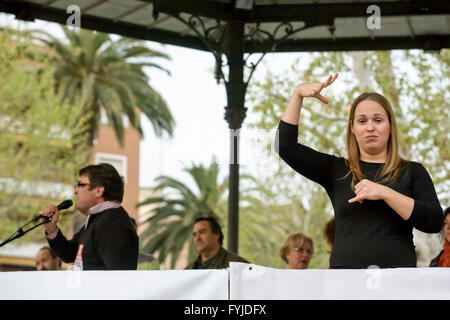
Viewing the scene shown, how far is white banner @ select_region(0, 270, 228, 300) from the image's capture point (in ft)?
8.09

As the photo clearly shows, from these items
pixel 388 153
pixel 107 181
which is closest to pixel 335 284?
pixel 388 153

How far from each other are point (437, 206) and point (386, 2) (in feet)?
12.8

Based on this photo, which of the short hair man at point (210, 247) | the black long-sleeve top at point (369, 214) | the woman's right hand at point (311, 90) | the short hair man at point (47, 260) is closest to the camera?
the black long-sleeve top at point (369, 214)

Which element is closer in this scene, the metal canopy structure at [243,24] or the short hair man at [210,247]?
the metal canopy structure at [243,24]

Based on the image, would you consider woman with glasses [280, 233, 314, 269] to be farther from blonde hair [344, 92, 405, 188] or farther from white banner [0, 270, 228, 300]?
white banner [0, 270, 228, 300]

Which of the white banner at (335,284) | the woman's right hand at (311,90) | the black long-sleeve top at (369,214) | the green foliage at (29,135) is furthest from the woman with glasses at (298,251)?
the green foliage at (29,135)

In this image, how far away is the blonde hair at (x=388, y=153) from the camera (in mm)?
3072

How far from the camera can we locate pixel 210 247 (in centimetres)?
709

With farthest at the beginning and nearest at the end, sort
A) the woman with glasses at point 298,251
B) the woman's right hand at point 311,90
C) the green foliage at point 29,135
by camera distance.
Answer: the green foliage at point 29,135, the woman with glasses at point 298,251, the woman's right hand at point 311,90

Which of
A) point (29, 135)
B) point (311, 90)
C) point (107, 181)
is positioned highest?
point (29, 135)

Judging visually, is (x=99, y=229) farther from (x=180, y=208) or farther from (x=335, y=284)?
(x=180, y=208)

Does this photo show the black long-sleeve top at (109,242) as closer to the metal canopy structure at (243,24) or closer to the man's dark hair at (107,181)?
the man's dark hair at (107,181)

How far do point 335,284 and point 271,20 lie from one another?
15.4 ft

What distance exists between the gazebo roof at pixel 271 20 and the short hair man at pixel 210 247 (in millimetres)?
1635
